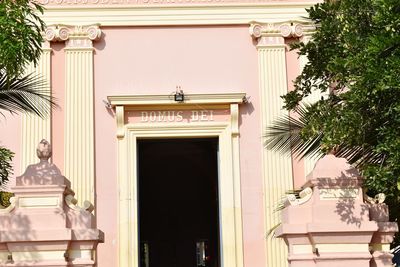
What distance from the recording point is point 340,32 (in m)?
8.18

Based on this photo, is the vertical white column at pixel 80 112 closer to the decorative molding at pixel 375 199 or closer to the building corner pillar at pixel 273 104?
the building corner pillar at pixel 273 104

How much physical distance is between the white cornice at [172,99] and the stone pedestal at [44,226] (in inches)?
223

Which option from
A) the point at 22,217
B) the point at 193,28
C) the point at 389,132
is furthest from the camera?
the point at 193,28

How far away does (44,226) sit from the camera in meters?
8.61

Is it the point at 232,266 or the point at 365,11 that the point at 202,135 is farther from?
the point at 365,11

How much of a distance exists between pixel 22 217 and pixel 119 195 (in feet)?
18.9

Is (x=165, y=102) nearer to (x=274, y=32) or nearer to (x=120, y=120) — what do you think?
(x=120, y=120)

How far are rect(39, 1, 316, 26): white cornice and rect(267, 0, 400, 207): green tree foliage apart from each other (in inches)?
247

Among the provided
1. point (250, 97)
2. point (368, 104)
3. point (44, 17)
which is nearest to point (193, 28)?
point (250, 97)

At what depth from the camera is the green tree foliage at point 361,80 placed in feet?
23.1

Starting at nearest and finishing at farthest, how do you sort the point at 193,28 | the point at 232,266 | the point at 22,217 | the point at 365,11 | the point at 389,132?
the point at 389,132 < the point at 365,11 < the point at 22,217 < the point at 232,266 < the point at 193,28

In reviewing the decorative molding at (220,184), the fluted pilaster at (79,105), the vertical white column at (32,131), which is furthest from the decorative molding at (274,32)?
the vertical white column at (32,131)

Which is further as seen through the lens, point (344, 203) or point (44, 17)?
point (44, 17)

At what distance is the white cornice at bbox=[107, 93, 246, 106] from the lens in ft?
47.5
